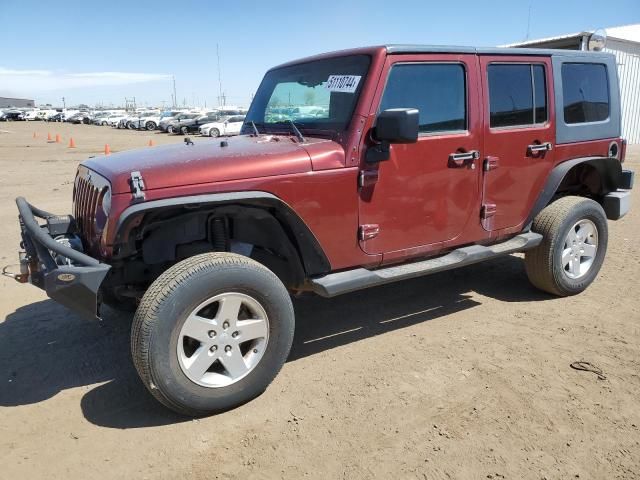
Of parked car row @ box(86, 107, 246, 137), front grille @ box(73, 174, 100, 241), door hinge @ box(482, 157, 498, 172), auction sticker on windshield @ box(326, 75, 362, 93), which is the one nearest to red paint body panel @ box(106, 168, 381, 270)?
auction sticker on windshield @ box(326, 75, 362, 93)

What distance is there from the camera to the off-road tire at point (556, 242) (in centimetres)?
452

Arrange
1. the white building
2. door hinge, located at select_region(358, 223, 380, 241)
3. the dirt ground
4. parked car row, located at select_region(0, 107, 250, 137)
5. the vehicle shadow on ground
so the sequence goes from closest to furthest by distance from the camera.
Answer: the dirt ground, the vehicle shadow on ground, door hinge, located at select_region(358, 223, 380, 241), the white building, parked car row, located at select_region(0, 107, 250, 137)

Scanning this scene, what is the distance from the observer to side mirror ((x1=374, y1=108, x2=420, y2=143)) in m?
3.12

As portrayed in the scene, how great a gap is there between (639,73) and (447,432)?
19810 millimetres

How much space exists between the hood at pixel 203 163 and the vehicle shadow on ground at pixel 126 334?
51.3 inches

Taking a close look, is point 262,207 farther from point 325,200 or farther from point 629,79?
point 629,79

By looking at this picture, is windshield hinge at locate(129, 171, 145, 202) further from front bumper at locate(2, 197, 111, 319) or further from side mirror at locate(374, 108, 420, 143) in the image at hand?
side mirror at locate(374, 108, 420, 143)

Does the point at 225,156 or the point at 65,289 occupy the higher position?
the point at 225,156

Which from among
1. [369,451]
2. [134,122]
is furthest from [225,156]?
[134,122]

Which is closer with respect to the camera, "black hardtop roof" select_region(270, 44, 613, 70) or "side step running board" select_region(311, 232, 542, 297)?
"side step running board" select_region(311, 232, 542, 297)

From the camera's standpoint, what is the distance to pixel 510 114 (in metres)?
4.19

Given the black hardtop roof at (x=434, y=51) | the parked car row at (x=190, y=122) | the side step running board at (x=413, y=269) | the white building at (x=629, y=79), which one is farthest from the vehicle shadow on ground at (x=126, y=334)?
the parked car row at (x=190, y=122)

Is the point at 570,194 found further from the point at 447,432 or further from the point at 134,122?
the point at 134,122

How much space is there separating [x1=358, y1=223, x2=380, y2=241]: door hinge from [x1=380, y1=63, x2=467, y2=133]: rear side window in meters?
0.77
